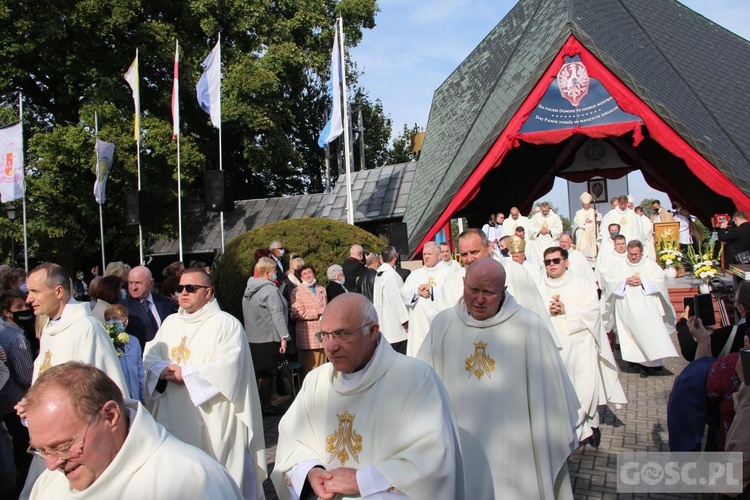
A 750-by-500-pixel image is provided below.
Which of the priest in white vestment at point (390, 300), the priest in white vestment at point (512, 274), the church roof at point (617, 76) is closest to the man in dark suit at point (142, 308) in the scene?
the priest in white vestment at point (512, 274)

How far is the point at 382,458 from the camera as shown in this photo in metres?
2.85

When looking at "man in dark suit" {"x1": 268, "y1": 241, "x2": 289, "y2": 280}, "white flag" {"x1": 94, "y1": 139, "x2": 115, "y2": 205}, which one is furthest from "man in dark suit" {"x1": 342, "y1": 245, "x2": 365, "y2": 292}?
"white flag" {"x1": 94, "y1": 139, "x2": 115, "y2": 205}

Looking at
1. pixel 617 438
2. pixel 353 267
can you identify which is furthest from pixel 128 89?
pixel 617 438

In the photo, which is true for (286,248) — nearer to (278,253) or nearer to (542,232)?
(278,253)

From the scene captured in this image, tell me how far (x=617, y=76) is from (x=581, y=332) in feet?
26.7

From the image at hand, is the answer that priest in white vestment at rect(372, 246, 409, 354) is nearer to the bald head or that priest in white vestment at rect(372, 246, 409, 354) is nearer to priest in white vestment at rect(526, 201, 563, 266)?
the bald head

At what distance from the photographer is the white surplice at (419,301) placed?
805cm

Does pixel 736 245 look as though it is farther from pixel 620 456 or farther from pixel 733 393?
pixel 733 393

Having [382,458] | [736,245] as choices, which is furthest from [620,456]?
[736,245]

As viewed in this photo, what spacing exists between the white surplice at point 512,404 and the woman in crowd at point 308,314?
445 cm

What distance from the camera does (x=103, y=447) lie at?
2.00 metres

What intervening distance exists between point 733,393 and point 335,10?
2554cm

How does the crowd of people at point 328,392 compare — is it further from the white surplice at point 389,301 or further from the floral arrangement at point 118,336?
the white surplice at point 389,301

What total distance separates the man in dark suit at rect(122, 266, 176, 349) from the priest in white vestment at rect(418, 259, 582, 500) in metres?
3.00
